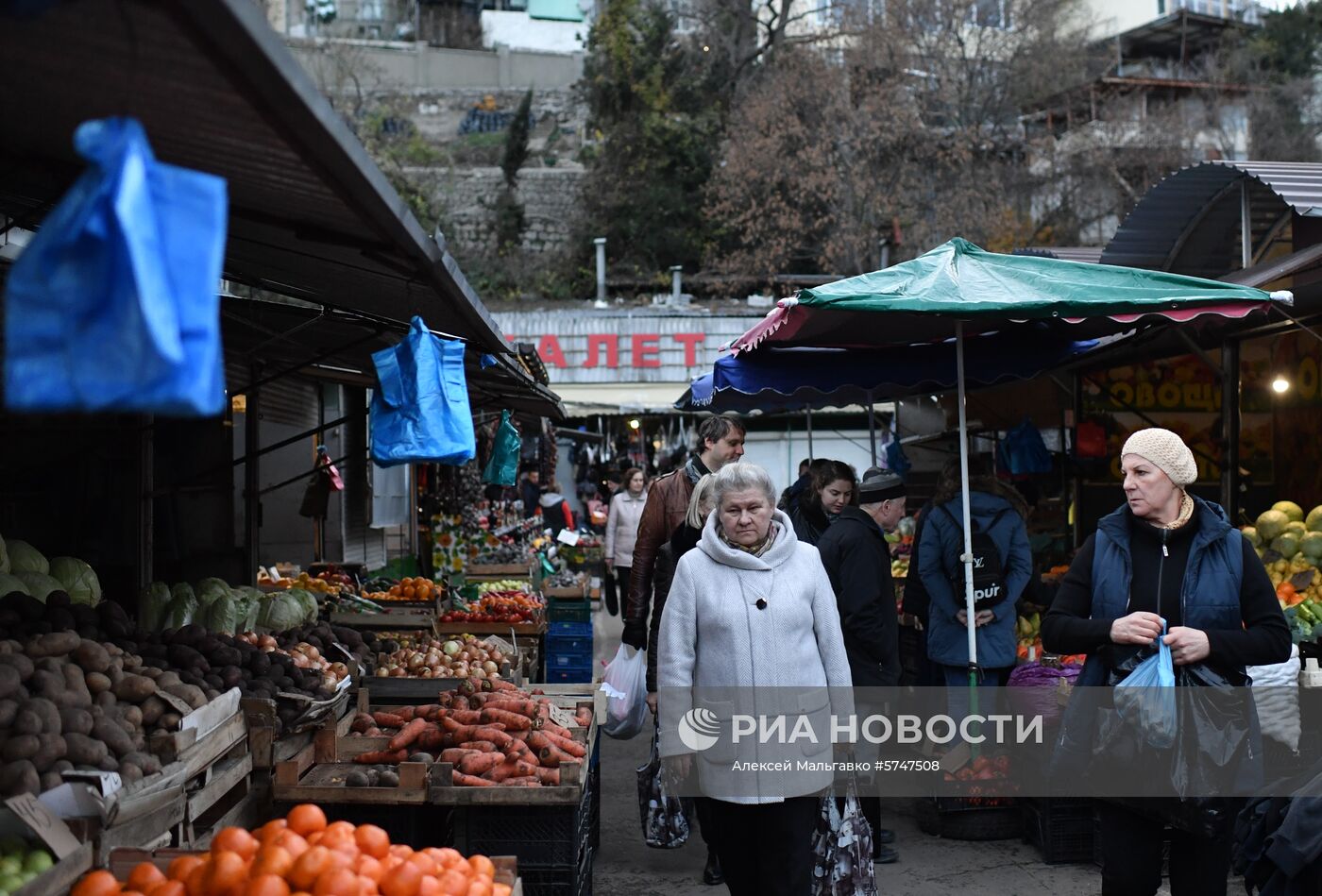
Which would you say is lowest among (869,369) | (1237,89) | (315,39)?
(869,369)

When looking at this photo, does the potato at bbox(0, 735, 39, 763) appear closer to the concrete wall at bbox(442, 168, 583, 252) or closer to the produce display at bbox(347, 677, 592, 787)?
the produce display at bbox(347, 677, 592, 787)

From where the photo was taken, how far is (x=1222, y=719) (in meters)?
3.81

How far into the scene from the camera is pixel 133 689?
4000 millimetres

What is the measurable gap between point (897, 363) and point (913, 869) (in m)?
3.33

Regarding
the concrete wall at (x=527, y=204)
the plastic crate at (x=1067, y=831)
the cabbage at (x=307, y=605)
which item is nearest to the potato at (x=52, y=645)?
the cabbage at (x=307, y=605)

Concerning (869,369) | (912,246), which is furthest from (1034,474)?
(912,246)

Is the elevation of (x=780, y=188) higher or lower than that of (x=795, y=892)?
higher

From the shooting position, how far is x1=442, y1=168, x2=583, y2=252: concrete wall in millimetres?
35969

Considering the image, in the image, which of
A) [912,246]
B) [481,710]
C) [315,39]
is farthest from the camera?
[315,39]

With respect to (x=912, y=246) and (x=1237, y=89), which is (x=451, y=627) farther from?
(x=1237, y=89)

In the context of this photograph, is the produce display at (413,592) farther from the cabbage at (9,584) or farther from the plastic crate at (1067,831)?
the plastic crate at (1067,831)

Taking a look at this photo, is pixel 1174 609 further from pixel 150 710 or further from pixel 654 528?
pixel 150 710

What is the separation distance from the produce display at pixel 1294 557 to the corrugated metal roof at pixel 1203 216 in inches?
77.5

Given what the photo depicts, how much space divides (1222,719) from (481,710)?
10.1ft
